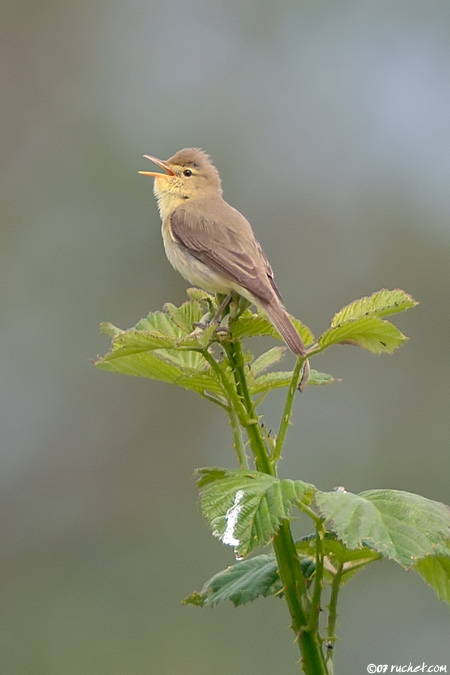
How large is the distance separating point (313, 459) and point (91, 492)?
4.20ft

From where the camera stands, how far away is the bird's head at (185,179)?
122 inches

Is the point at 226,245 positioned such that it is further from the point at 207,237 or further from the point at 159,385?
the point at 159,385

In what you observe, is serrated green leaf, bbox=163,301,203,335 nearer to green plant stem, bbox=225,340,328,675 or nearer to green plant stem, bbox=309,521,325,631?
green plant stem, bbox=225,340,328,675

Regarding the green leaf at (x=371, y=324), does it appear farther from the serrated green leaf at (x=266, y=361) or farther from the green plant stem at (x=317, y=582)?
the green plant stem at (x=317, y=582)

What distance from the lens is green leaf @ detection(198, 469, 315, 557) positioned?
102 centimetres

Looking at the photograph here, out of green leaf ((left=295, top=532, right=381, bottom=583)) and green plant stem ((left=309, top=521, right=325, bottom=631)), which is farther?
green leaf ((left=295, top=532, right=381, bottom=583))

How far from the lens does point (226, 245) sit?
8.22 feet

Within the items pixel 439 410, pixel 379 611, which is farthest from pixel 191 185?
pixel 439 410

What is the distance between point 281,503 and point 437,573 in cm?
28

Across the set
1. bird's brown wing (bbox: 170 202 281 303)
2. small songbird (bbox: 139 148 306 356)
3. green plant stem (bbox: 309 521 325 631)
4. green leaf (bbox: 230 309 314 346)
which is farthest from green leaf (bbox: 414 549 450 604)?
bird's brown wing (bbox: 170 202 281 303)

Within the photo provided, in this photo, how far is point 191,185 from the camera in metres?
3.10

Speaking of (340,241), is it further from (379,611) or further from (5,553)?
(5,553)

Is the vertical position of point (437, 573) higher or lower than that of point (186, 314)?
lower

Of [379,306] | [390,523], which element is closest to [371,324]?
[379,306]
